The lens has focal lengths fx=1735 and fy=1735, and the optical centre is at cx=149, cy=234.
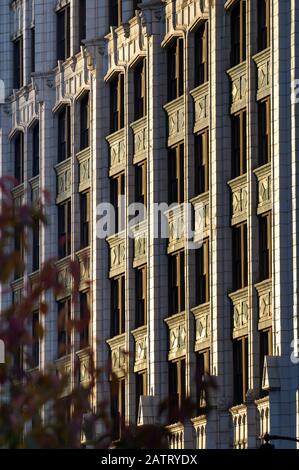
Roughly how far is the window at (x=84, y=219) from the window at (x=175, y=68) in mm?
8272

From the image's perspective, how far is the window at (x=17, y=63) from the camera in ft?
251

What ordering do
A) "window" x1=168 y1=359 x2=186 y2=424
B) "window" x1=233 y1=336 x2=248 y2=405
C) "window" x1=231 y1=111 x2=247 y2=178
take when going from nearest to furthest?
"window" x1=233 y1=336 x2=248 y2=405 < "window" x1=231 y1=111 x2=247 y2=178 < "window" x1=168 y1=359 x2=186 y2=424

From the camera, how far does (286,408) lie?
49.8 meters

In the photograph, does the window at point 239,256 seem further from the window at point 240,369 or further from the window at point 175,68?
the window at point 175,68

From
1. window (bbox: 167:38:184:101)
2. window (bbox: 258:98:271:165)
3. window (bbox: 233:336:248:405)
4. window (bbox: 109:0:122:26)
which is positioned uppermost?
window (bbox: 109:0:122:26)

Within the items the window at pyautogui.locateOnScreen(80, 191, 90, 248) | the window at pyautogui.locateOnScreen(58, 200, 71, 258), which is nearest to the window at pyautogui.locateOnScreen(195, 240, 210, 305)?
the window at pyautogui.locateOnScreen(80, 191, 90, 248)

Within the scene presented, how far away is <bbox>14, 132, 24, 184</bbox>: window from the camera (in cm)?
7594

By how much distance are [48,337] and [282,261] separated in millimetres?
22857

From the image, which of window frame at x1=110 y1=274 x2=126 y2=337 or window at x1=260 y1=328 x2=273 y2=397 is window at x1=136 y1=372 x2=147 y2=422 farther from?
window at x1=260 y1=328 x2=273 y2=397

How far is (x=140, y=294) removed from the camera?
62812mm

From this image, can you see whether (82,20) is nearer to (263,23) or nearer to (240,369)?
(263,23)

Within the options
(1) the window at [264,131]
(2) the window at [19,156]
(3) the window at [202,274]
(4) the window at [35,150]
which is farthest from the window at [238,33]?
(2) the window at [19,156]

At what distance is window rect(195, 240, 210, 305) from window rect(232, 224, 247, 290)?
1898 millimetres
